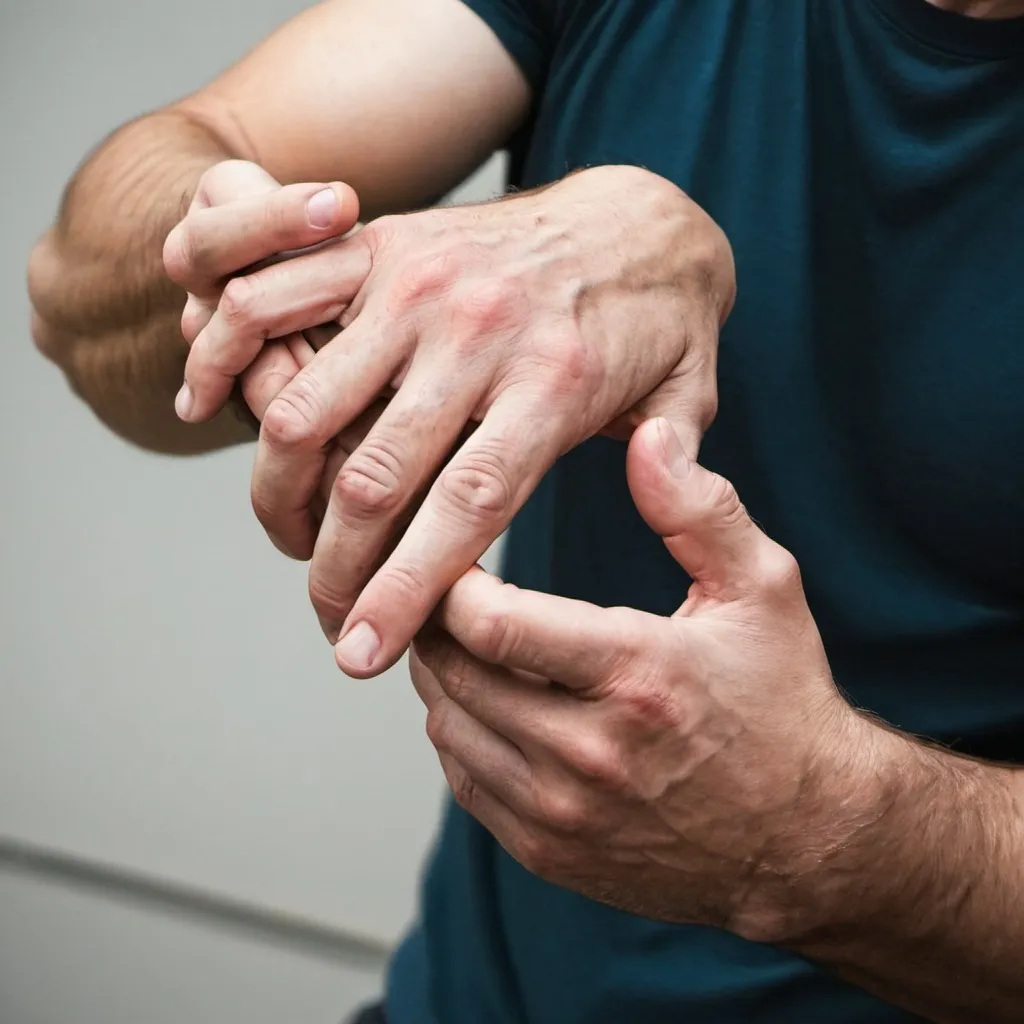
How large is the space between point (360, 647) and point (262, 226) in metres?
0.22

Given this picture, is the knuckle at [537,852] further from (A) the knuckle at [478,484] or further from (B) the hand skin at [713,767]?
(A) the knuckle at [478,484]

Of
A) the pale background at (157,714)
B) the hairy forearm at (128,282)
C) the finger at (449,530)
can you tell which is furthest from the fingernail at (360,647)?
the pale background at (157,714)

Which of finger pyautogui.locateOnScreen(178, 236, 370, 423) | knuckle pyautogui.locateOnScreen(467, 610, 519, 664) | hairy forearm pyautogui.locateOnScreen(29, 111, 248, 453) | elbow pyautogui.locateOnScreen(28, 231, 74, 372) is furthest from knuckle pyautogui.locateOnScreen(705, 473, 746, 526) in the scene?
elbow pyautogui.locateOnScreen(28, 231, 74, 372)

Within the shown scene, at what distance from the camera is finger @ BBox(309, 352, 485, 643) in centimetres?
48

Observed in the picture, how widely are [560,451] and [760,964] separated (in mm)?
421

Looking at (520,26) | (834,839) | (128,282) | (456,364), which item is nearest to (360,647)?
(456,364)

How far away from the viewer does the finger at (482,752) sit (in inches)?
19.8

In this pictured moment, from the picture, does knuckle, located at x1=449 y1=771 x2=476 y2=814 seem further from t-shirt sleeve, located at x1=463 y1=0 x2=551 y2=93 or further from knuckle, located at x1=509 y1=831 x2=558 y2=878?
t-shirt sleeve, located at x1=463 y1=0 x2=551 y2=93

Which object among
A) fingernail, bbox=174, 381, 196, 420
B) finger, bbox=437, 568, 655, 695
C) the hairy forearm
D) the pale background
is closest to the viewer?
finger, bbox=437, 568, 655, 695

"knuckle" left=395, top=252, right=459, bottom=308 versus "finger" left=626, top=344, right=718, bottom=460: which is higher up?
"knuckle" left=395, top=252, right=459, bottom=308

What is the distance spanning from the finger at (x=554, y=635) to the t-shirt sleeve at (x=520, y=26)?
1.49ft

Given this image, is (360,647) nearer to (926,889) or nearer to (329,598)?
(329,598)

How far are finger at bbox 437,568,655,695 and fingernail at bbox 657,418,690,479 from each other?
0.07 metres

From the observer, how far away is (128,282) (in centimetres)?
71
